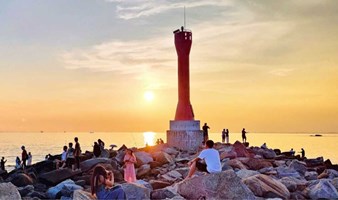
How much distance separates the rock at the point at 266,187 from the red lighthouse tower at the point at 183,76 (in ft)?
75.3

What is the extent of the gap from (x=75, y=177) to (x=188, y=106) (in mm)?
16769

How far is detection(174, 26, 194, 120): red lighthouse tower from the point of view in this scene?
3866 cm

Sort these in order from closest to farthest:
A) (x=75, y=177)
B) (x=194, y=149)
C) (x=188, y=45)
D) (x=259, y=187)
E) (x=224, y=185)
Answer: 1. (x=224, y=185)
2. (x=259, y=187)
3. (x=75, y=177)
4. (x=194, y=149)
5. (x=188, y=45)

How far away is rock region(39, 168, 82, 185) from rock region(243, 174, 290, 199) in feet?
37.7

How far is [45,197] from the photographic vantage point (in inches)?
758

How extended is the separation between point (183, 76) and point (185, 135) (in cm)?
533

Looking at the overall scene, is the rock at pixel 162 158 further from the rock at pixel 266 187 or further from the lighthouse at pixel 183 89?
the rock at pixel 266 187

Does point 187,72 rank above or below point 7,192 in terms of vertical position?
above

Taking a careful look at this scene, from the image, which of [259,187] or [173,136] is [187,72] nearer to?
[173,136]

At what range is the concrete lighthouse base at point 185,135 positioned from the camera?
36.3 meters

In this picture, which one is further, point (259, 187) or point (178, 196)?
point (259, 187)

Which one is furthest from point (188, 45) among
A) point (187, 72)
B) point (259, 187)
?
point (259, 187)

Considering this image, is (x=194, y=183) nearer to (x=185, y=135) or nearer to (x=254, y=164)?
(x=254, y=164)

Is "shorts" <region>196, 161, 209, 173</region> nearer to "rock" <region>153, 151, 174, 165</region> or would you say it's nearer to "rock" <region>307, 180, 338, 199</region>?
"rock" <region>307, 180, 338, 199</region>
